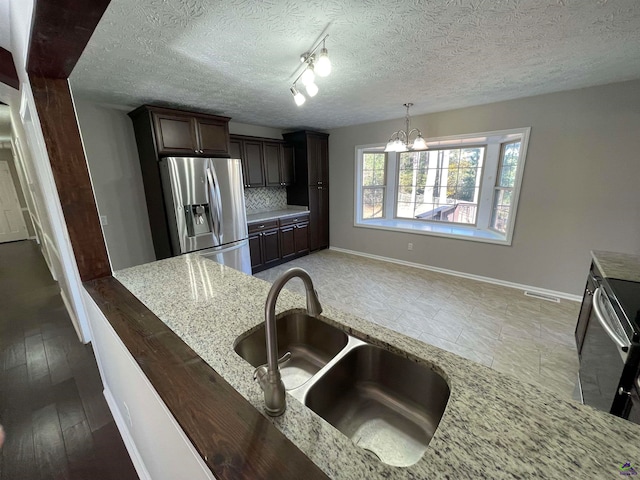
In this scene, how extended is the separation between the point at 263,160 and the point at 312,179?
93 centimetres

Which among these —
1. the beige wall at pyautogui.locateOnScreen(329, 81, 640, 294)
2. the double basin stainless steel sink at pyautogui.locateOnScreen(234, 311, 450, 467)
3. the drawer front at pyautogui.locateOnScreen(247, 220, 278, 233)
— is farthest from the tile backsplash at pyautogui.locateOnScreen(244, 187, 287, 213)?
the double basin stainless steel sink at pyautogui.locateOnScreen(234, 311, 450, 467)

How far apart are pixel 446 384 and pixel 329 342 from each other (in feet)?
1.54

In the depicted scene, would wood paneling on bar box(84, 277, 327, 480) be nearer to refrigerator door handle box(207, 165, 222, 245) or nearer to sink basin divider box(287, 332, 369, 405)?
sink basin divider box(287, 332, 369, 405)

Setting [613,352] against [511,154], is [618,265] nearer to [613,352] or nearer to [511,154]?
[613,352]

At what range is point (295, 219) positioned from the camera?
4.48 metres

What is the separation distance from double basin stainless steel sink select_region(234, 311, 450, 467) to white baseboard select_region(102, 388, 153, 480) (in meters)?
0.99

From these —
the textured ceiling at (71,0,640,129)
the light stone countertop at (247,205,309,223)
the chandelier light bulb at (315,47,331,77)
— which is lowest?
the light stone countertop at (247,205,309,223)

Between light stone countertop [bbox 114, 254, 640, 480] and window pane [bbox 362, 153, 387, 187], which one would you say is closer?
light stone countertop [bbox 114, 254, 640, 480]

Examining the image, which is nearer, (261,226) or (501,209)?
(501,209)

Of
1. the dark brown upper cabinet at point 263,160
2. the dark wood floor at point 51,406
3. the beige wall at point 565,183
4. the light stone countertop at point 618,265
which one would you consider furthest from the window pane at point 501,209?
the dark wood floor at point 51,406

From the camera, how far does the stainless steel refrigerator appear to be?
112 inches

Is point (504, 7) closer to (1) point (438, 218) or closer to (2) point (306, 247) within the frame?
(1) point (438, 218)

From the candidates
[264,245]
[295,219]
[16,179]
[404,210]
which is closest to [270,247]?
[264,245]

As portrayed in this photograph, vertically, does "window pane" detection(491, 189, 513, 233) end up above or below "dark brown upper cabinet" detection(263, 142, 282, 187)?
below
